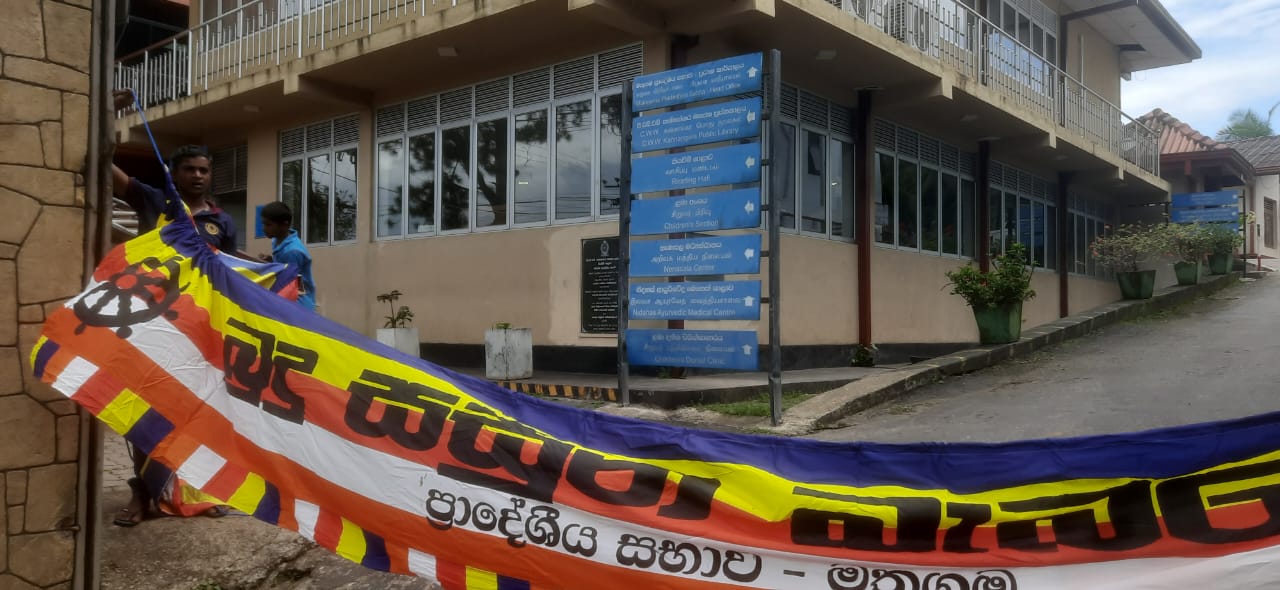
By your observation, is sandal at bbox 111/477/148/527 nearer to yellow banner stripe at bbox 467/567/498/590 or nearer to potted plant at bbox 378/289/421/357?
yellow banner stripe at bbox 467/567/498/590

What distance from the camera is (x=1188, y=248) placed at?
1745 cm

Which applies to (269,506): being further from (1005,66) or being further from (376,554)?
(1005,66)

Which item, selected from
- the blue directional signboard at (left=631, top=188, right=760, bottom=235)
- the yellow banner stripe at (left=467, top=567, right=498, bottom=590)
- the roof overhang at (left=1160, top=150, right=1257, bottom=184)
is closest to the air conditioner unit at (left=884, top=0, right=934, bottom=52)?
the blue directional signboard at (left=631, top=188, right=760, bottom=235)

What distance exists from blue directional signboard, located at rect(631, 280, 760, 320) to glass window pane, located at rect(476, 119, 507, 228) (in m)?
3.73

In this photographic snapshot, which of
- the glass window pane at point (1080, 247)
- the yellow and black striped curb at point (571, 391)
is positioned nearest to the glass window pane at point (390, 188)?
the yellow and black striped curb at point (571, 391)

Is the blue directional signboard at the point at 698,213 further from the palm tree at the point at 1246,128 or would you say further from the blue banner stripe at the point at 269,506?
the palm tree at the point at 1246,128

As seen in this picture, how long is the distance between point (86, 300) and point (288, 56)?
35.7 feet

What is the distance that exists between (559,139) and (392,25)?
2783 mm

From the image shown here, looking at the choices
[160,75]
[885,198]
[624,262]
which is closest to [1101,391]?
[624,262]

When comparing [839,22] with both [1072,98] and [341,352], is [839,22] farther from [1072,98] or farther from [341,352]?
[1072,98]

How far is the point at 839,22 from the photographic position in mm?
9398

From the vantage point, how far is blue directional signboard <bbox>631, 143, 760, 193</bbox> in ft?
24.2

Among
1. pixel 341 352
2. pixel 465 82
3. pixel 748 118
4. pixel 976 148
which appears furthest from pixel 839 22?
pixel 341 352

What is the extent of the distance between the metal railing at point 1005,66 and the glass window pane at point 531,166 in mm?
3772
